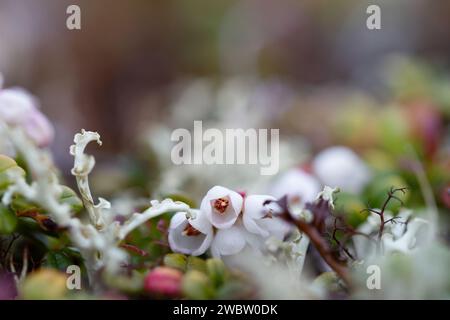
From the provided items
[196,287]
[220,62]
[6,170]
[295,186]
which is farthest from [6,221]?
[220,62]

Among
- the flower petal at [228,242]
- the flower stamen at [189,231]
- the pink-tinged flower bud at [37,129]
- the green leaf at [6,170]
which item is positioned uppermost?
the pink-tinged flower bud at [37,129]

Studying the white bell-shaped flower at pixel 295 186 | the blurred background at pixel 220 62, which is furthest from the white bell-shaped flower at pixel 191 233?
the blurred background at pixel 220 62

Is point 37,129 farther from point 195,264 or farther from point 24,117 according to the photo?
point 195,264

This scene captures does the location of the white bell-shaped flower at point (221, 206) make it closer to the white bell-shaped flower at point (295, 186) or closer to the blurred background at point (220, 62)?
A: the white bell-shaped flower at point (295, 186)
